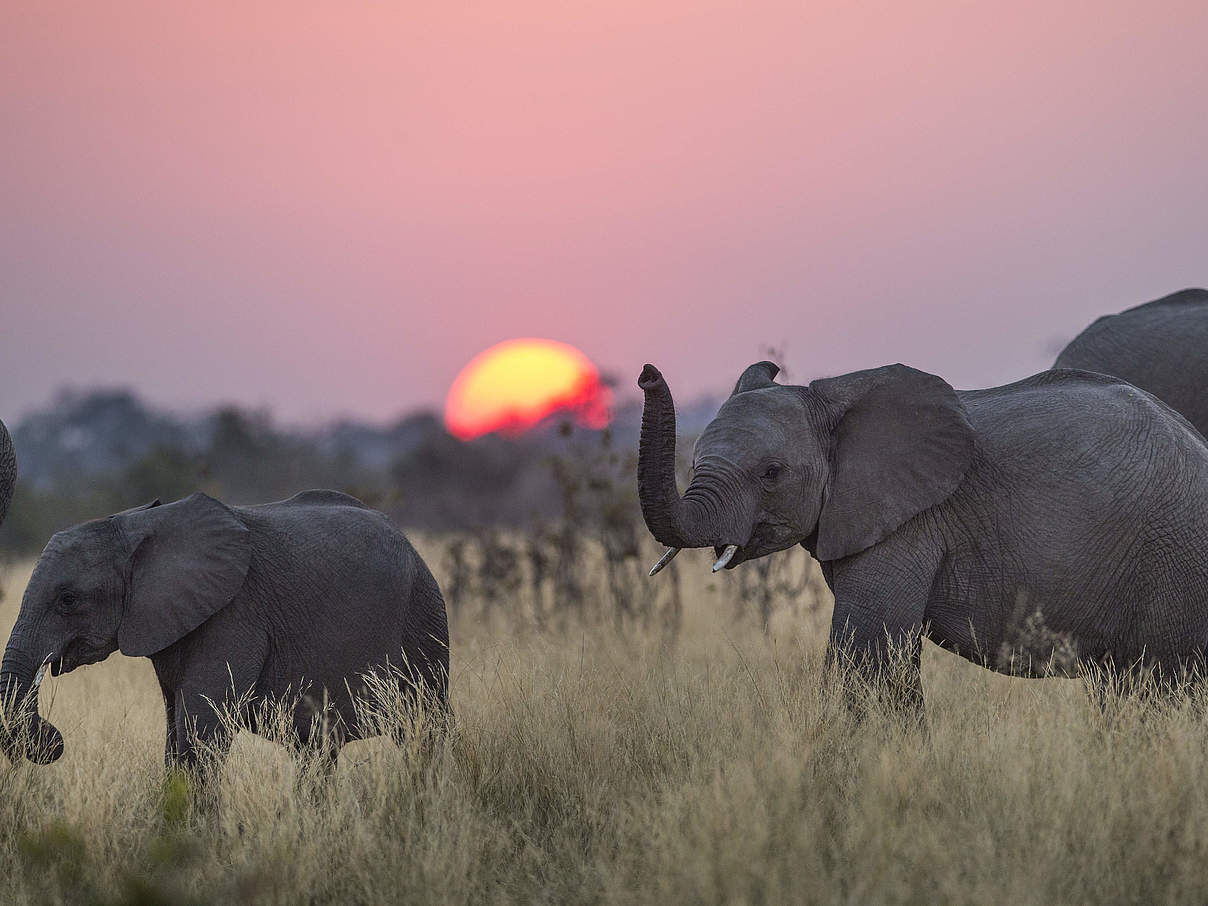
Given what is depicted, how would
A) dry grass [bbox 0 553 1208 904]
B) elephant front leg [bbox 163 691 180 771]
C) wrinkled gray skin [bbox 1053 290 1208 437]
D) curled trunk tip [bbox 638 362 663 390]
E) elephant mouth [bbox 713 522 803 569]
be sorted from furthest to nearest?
wrinkled gray skin [bbox 1053 290 1208 437], elephant mouth [bbox 713 522 803 569], elephant front leg [bbox 163 691 180 771], curled trunk tip [bbox 638 362 663 390], dry grass [bbox 0 553 1208 904]

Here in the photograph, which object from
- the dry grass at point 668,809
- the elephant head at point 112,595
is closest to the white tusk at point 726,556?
the dry grass at point 668,809

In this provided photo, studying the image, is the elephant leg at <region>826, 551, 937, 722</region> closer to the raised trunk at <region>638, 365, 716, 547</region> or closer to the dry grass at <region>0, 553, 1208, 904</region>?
the dry grass at <region>0, 553, 1208, 904</region>

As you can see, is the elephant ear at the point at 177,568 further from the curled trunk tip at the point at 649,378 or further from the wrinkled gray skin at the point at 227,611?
the curled trunk tip at the point at 649,378

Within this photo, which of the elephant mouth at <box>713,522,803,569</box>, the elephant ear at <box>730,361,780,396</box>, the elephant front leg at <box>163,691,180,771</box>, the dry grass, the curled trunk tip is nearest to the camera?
the dry grass

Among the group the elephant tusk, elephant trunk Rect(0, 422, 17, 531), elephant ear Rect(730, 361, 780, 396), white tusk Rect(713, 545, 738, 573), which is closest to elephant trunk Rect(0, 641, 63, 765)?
the elephant tusk

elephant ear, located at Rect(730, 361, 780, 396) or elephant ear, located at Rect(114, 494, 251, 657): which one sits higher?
elephant ear, located at Rect(730, 361, 780, 396)

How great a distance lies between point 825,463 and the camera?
6488 millimetres

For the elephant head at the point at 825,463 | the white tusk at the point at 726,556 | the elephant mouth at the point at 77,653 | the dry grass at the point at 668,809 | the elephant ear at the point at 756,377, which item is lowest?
the dry grass at the point at 668,809

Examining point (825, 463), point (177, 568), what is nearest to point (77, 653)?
point (177, 568)

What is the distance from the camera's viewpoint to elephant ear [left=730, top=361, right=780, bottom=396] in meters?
6.81

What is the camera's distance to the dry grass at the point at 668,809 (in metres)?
4.72

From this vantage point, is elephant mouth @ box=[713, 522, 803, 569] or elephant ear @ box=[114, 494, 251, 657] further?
elephant mouth @ box=[713, 522, 803, 569]

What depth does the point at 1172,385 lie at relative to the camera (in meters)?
8.66

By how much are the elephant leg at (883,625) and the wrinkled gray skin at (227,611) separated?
2.11 meters
